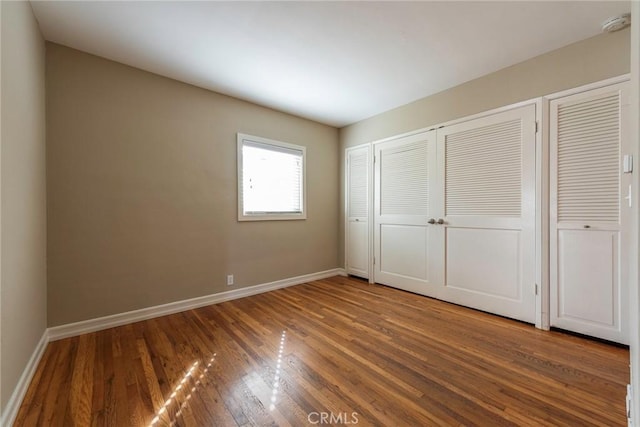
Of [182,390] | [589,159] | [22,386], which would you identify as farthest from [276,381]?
[589,159]

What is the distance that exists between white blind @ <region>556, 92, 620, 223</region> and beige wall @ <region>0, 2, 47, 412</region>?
389 cm

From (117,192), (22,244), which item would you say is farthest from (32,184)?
(117,192)

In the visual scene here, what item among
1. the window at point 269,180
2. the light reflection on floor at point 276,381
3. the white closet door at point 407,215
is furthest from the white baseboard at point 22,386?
the white closet door at point 407,215

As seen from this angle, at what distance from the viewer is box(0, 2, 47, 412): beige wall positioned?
1.36 metres

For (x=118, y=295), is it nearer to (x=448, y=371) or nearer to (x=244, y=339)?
(x=244, y=339)

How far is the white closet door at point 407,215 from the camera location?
10.4 feet

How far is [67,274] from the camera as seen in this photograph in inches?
87.7

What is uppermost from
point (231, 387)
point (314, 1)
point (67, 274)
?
point (314, 1)

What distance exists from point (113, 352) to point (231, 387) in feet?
3.63

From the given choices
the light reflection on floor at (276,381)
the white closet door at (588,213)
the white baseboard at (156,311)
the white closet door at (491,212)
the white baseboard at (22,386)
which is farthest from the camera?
the white closet door at (491,212)

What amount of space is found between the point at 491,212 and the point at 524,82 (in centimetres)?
128

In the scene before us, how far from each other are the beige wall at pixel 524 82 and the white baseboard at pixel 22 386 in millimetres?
4048

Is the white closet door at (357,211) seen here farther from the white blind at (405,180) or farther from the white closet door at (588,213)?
the white closet door at (588,213)

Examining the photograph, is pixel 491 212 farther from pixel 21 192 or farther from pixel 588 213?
pixel 21 192
